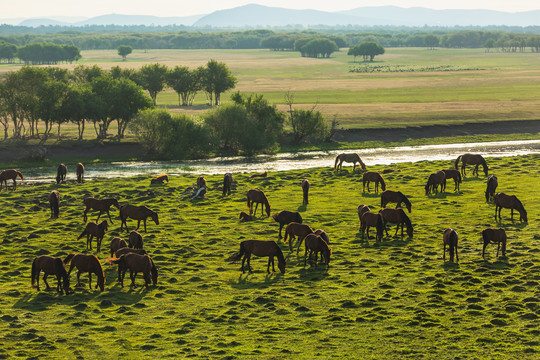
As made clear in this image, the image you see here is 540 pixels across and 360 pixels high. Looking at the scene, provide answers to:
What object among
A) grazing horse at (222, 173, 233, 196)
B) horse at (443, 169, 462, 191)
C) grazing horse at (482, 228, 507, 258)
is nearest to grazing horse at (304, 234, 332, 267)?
grazing horse at (482, 228, 507, 258)

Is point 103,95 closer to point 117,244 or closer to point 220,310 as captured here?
point 117,244

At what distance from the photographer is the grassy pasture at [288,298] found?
20797 mm

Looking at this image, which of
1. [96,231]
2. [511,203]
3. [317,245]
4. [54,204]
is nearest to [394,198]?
[511,203]

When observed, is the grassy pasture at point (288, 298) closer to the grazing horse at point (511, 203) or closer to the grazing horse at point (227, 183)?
the grazing horse at point (511, 203)

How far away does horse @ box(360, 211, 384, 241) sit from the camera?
3206 cm

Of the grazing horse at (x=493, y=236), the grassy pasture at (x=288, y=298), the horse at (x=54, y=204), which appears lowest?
the grassy pasture at (x=288, y=298)

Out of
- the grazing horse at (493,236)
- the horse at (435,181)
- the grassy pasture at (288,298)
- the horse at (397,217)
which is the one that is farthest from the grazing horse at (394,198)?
the grazing horse at (493,236)

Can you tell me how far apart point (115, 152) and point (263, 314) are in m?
54.3

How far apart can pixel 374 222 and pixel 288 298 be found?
9189 mm

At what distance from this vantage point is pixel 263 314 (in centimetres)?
2344

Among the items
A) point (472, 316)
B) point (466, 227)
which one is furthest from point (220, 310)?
point (466, 227)

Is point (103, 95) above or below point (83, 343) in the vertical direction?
above

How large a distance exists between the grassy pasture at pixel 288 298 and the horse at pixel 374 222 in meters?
0.63

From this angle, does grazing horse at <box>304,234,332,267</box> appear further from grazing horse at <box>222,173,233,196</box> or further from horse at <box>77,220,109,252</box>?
grazing horse at <box>222,173,233,196</box>
